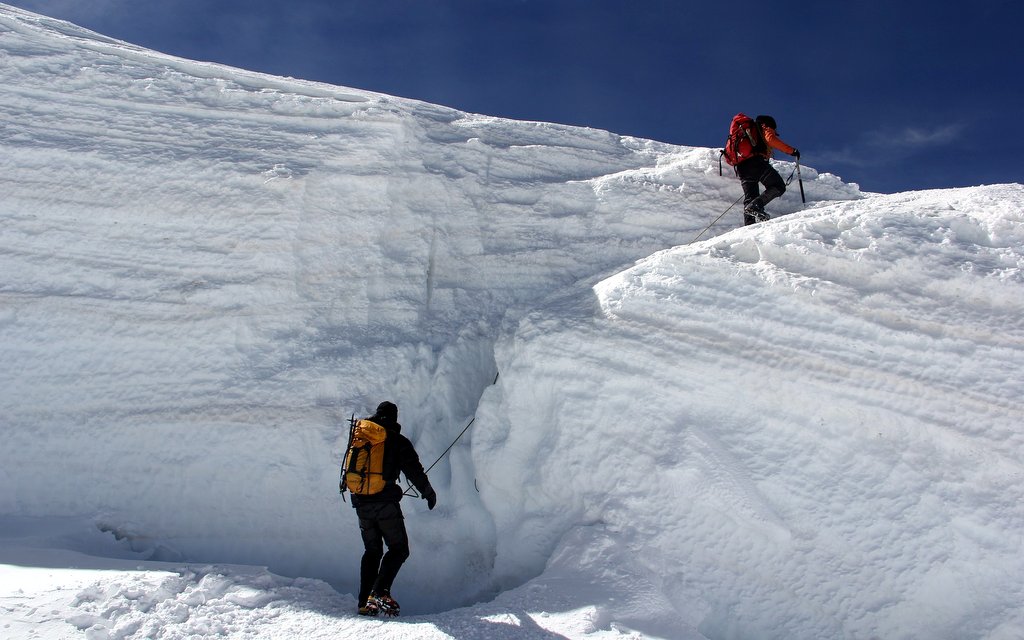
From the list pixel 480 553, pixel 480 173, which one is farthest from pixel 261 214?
pixel 480 553

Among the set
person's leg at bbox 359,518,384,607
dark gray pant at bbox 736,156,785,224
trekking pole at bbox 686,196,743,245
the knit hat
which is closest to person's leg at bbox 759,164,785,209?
dark gray pant at bbox 736,156,785,224

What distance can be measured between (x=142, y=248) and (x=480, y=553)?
17.7 ft

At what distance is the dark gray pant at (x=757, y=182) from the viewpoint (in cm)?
924

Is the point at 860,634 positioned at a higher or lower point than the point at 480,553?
lower

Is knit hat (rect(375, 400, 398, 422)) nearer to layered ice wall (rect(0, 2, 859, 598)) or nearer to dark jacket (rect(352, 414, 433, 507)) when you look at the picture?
dark jacket (rect(352, 414, 433, 507))

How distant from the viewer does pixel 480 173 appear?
10.5 metres

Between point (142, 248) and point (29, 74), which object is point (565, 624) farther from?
point (29, 74)

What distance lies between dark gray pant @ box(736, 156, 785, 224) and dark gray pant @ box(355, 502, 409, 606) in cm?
572

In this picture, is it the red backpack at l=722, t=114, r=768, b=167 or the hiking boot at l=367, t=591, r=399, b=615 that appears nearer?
the hiking boot at l=367, t=591, r=399, b=615

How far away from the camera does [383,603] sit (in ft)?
19.2

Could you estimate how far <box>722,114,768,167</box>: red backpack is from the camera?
370 inches

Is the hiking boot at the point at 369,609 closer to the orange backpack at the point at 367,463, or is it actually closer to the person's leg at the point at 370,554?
the person's leg at the point at 370,554

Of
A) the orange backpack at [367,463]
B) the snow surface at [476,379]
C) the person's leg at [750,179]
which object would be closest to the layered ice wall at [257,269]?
the snow surface at [476,379]

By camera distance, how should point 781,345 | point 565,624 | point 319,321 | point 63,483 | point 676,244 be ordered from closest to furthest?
1. point 565,624
2. point 781,345
3. point 63,483
4. point 319,321
5. point 676,244
